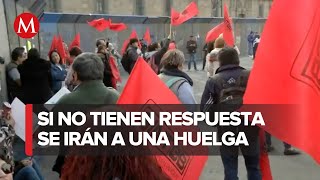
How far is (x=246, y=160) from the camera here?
4215 millimetres

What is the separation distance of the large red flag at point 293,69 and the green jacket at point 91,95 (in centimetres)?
139

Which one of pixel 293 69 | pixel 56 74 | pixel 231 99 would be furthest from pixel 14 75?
pixel 293 69

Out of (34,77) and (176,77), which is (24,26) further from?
(176,77)

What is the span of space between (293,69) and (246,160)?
216cm

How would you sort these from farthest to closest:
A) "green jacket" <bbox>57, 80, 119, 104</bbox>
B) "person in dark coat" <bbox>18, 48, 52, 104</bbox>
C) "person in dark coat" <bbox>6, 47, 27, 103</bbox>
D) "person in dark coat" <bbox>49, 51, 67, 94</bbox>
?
"person in dark coat" <bbox>49, 51, 67, 94</bbox>
"person in dark coat" <bbox>6, 47, 27, 103</bbox>
"person in dark coat" <bbox>18, 48, 52, 104</bbox>
"green jacket" <bbox>57, 80, 119, 104</bbox>

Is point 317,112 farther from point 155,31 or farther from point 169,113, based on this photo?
point 155,31

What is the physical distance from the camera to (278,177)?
203 inches

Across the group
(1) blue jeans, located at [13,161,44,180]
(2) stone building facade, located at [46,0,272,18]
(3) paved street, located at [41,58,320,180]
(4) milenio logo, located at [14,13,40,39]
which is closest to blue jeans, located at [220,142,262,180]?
(3) paved street, located at [41,58,320,180]

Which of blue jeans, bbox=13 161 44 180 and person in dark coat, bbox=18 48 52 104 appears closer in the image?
blue jeans, bbox=13 161 44 180

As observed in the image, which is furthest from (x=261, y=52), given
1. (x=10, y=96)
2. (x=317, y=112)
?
(x=10, y=96)

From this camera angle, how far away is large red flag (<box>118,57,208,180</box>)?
2.94 m

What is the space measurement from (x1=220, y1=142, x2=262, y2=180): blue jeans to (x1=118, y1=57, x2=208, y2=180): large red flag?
121 centimetres

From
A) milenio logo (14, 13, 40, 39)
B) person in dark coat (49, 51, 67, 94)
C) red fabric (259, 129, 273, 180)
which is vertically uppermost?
milenio logo (14, 13, 40, 39)

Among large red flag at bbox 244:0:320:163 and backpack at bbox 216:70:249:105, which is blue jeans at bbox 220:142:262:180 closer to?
backpack at bbox 216:70:249:105
